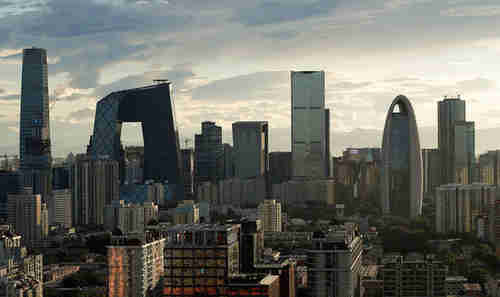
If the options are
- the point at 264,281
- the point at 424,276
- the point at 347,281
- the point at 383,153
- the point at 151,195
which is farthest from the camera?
the point at 151,195

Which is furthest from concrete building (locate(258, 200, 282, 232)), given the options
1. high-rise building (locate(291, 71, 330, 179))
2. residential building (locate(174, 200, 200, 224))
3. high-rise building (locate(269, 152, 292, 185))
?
high-rise building (locate(269, 152, 292, 185))

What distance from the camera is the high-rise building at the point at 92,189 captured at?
69750 millimetres

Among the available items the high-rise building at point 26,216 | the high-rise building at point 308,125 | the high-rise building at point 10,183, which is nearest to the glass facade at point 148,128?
the high-rise building at point 10,183

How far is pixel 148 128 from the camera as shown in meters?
83.5

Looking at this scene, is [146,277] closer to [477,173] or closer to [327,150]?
[477,173]

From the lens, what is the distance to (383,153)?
6419 cm

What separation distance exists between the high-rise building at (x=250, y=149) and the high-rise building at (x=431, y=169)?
52.7 feet

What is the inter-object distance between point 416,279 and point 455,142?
52315mm

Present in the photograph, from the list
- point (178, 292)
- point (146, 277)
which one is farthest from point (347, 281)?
point (146, 277)

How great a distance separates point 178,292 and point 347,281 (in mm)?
5197

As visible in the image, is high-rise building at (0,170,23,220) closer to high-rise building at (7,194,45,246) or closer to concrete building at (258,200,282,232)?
high-rise building at (7,194,45,246)

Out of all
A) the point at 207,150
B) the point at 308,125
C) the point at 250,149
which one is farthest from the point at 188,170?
the point at 308,125

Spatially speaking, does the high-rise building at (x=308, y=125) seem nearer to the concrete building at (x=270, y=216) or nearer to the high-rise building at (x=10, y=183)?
the high-rise building at (x=10, y=183)

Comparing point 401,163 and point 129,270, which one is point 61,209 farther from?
point 129,270
